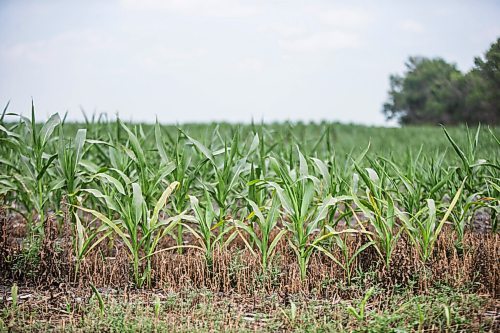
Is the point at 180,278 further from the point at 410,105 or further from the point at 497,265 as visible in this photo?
the point at 410,105

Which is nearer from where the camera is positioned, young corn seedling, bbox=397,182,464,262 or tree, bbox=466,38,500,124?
young corn seedling, bbox=397,182,464,262

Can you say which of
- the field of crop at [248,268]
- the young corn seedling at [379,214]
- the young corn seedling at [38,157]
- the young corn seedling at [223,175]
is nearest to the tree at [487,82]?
the field of crop at [248,268]

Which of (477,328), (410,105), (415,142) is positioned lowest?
(477,328)

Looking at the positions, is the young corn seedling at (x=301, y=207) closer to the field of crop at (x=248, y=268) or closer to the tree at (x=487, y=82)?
the field of crop at (x=248, y=268)

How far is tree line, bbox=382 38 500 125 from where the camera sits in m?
13.7

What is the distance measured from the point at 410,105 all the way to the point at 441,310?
1795cm

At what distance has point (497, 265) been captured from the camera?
11.1 feet

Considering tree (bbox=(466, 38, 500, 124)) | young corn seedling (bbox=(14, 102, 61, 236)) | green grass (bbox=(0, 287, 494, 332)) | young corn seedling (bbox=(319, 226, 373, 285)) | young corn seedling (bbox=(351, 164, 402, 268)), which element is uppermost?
tree (bbox=(466, 38, 500, 124))

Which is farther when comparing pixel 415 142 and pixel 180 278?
pixel 415 142

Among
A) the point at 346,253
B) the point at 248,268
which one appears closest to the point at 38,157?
the point at 248,268

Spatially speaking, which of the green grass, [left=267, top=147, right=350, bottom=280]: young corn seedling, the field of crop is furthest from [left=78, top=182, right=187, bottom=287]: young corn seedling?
[left=267, top=147, right=350, bottom=280]: young corn seedling

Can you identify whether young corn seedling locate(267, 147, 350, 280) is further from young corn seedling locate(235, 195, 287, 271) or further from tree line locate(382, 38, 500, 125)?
tree line locate(382, 38, 500, 125)

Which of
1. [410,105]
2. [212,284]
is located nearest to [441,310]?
[212,284]

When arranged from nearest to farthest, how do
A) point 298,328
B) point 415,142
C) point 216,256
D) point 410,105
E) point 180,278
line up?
point 298,328 → point 180,278 → point 216,256 → point 415,142 → point 410,105
